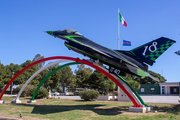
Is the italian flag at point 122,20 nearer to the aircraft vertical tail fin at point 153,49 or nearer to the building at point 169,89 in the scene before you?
the aircraft vertical tail fin at point 153,49

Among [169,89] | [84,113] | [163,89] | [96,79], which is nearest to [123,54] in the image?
[84,113]

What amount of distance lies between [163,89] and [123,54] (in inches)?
1877

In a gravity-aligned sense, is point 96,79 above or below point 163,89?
above

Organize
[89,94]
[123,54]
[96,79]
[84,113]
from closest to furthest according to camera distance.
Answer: [84,113], [123,54], [89,94], [96,79]

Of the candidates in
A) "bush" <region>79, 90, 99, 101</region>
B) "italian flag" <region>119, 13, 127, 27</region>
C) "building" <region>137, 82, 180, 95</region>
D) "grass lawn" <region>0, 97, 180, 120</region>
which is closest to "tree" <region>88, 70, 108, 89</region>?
"building" <region>137, 82, 180, 95</region>

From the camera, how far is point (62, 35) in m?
16.9

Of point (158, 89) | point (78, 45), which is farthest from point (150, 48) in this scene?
point (158, 89)

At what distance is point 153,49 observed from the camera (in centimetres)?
1517

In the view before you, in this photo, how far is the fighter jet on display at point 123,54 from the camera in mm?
14711

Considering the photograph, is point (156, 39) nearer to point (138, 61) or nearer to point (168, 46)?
point (168, 46)

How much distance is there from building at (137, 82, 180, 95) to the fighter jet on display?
45302 mm

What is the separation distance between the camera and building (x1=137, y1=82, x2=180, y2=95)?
2160 inches

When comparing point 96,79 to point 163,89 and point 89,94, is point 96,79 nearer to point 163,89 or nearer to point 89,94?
point 163,89

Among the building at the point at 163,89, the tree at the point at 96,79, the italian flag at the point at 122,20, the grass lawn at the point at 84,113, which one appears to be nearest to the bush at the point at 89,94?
the grass lawn at the point at 84,113
